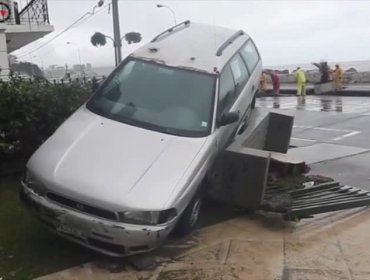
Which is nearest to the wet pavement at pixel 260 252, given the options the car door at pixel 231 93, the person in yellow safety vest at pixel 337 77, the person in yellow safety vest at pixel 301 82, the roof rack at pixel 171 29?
the car door at pixel 231 93

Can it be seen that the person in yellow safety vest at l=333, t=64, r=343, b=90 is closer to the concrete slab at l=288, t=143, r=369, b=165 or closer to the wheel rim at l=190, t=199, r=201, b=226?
the concrete slab at l=288, t=143, r=369, b=165

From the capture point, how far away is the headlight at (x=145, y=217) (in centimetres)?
433

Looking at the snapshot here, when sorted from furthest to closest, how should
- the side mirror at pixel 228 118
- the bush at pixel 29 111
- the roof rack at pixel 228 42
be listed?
the bush at pixel 29 111, the roof rack at pixel 228 42, the side mirror at pixel 228 118

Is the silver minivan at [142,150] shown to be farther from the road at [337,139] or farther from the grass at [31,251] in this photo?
the road at [337,139]

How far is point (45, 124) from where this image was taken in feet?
24.5

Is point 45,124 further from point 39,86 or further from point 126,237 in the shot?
point 126,237

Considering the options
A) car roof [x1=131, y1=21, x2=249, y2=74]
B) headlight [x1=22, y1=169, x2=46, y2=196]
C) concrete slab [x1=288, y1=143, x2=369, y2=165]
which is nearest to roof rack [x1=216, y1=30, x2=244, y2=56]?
car roof [x1=131, y1=21, x2=249, y2=74]

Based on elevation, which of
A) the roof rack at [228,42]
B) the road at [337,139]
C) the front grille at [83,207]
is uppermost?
the roof rack at [228,42]

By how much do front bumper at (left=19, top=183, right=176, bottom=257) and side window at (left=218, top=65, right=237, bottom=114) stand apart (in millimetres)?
1978

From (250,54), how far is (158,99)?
328 centimetres

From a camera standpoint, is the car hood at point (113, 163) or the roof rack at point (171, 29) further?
the roof rack at point (171, 29)

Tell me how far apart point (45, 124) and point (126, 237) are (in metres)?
3.69

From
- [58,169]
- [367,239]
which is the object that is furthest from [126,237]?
[367,239]

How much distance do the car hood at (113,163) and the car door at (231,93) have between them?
2.44ft
